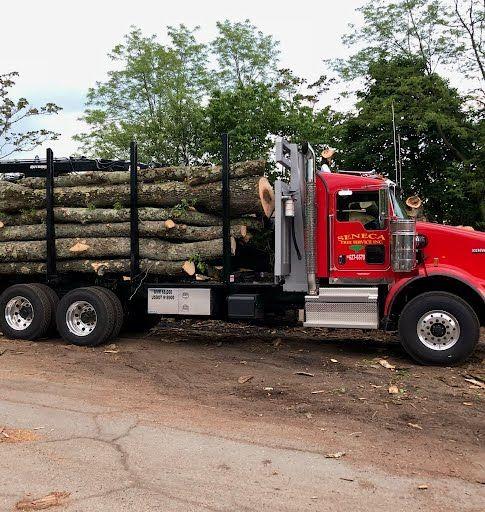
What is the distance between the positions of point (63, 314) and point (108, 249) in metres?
1.37

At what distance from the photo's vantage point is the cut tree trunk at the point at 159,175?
9117 millimetres

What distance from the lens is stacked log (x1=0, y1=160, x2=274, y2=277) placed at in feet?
30.1

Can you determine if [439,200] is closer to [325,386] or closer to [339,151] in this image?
[339,151]

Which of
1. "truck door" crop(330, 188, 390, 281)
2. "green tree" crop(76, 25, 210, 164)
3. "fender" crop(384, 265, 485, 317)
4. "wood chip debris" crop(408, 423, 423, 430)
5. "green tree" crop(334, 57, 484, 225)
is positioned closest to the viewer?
"wood chip debris" crop(408, 423, 423, 430)

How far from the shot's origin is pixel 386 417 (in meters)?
5.80

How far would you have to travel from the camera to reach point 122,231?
962cm

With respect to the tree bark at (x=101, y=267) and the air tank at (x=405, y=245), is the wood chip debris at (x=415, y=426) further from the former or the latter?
the tree bark at (x=101, y=267)

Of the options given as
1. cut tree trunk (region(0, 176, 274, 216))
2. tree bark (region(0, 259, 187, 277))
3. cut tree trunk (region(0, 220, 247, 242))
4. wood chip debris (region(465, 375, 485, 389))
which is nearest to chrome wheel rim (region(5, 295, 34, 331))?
tree bark (region(0, 259, 187, 277))

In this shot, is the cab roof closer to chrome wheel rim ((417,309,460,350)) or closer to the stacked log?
the stacked log

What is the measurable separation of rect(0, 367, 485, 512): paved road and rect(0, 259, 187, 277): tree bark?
3961mm

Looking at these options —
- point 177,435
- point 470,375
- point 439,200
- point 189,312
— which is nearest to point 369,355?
point 470,375

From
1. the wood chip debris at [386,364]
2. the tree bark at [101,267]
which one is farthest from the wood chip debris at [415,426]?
the tree bark at [101,267]

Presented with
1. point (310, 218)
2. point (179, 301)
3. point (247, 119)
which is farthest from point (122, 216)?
point (247, 119)

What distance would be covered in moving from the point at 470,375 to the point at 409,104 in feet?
47.3
